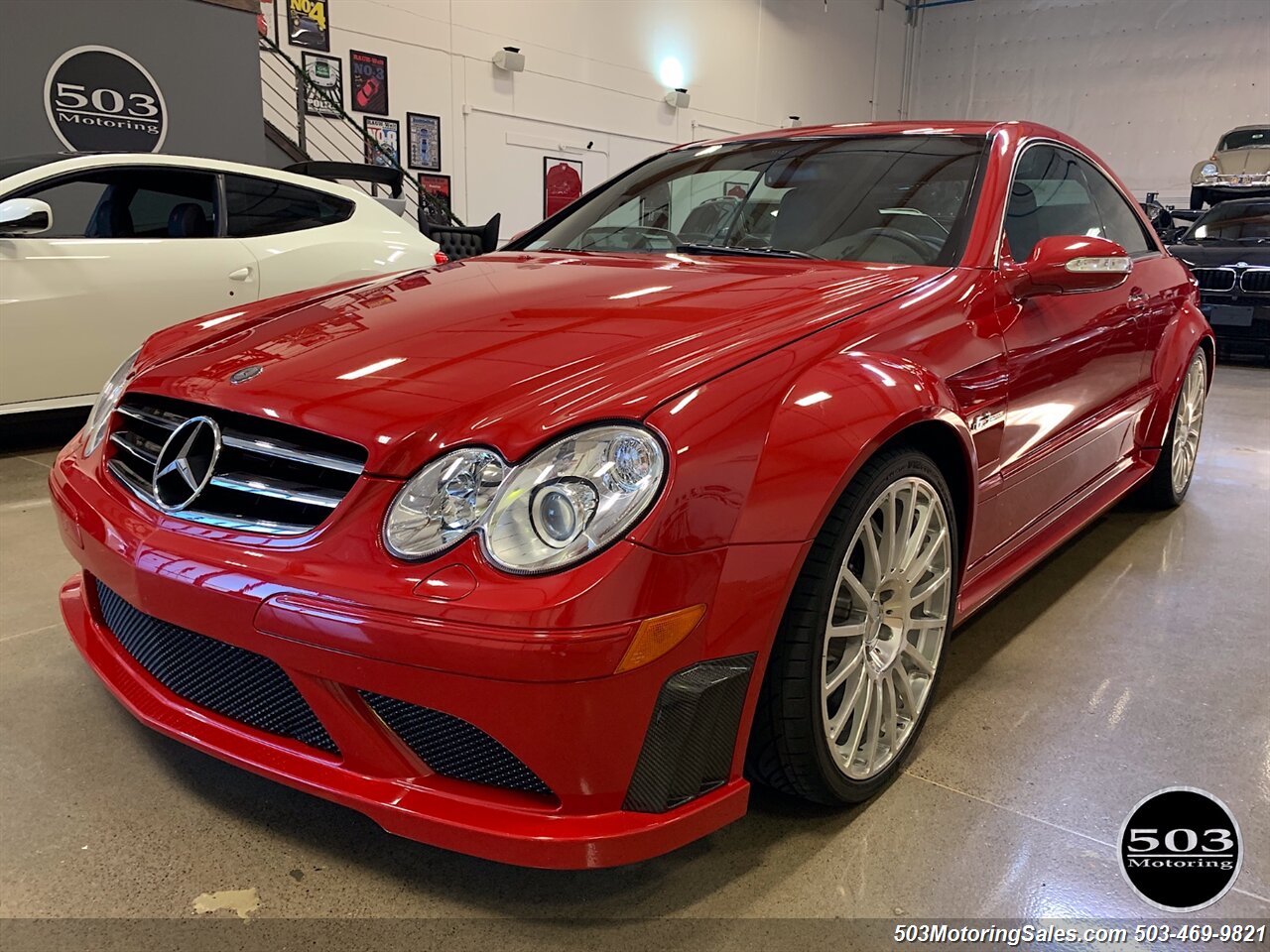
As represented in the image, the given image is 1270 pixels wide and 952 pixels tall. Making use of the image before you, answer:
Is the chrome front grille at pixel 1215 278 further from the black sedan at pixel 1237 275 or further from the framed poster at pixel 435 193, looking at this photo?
the framed poster at pixel 435 193

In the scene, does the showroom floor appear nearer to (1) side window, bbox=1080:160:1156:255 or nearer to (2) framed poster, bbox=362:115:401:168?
(1) side window, bbox=1080:160:1156:255

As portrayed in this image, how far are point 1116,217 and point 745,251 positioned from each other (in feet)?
4.70

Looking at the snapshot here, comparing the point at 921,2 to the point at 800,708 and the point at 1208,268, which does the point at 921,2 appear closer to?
A: the point at 1208,268

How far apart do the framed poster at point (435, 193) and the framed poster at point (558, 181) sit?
1430mm

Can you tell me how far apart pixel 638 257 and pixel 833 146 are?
581 millimetres

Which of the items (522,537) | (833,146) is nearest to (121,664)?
(522,537)

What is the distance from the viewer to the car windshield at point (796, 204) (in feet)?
6.27

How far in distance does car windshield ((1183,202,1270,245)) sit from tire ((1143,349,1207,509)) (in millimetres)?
5020

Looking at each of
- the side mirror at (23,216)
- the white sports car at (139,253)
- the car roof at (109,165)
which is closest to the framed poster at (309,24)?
the white sports car at (139,253)

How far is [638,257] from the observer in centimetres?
201

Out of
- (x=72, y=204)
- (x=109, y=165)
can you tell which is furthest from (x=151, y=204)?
(x=72, y=204)

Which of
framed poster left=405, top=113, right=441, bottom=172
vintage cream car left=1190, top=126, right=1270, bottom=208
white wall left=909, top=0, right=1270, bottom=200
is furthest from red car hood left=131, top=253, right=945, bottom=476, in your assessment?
white wall left=909, top=0, right=1270, bottom=200

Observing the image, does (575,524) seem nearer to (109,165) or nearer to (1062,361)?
(1062,361)

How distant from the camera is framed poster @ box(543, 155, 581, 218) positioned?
35.2 ft
